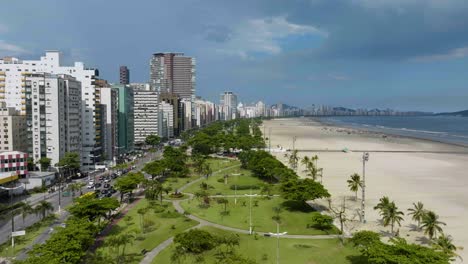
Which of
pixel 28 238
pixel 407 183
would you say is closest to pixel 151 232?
pixel 28 238

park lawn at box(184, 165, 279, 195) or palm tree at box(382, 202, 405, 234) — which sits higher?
palm tree at box(382, 202, 405, 234)

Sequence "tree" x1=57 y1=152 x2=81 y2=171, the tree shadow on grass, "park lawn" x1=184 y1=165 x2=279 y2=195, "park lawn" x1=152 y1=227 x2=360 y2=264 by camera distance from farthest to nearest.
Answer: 1. "tree" x1=57 y1=152 x2=81 y2=171
2. "park lawn" x1=184 y1=165 x2=279 y2=195
3. the tree shadow on grass
4. "park lawn" x1=152 y1=227 x2=360 y2=264

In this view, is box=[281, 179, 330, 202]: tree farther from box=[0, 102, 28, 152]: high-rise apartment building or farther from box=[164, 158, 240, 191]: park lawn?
box=[0, 102, 28, 152]: high-rise apartment building

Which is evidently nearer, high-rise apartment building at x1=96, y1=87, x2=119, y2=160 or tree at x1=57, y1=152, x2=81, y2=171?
tree at x1=57, y1=152, x2=81, y2=171

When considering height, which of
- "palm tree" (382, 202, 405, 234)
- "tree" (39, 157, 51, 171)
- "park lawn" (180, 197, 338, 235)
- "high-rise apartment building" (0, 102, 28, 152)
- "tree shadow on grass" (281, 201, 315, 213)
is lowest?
"park lawn" (180, 197, 338, 235)

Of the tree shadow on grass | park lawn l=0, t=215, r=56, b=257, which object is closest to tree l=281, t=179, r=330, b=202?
the tree shadow on grass
